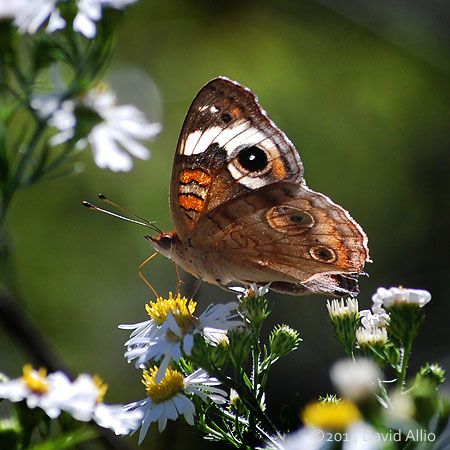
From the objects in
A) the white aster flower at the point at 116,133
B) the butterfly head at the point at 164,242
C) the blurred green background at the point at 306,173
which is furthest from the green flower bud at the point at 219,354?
the blurred green background at the point at 306,173

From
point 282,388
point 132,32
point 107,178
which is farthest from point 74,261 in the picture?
point 132,32

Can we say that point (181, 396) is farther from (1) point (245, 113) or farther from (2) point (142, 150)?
(2) point (142, 150)

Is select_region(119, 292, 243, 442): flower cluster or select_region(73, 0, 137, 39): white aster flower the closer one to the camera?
select_region(119, 292, 243, 442): flower cluster

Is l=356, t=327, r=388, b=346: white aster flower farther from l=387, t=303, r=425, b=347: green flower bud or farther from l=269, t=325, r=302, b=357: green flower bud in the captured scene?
l=269, t=325, r=302, b=357: green flower bud

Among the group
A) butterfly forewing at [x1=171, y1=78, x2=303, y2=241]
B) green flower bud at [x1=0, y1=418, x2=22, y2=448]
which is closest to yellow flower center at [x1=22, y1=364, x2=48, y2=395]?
green flower bud at [x1=0, y1=418, x2=22, y2=448]

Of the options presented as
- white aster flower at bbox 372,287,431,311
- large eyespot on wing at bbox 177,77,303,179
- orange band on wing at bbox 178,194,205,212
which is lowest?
white aster flower at bbox 372,287,431,311

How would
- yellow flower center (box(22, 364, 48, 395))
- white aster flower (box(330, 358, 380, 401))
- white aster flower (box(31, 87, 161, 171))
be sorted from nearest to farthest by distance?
white aster flower (box(330, 358, 380, 401))
yellow flower center (box(22, 364, 48, 395))
white aster flower (box(31, 87, 161, 171))
